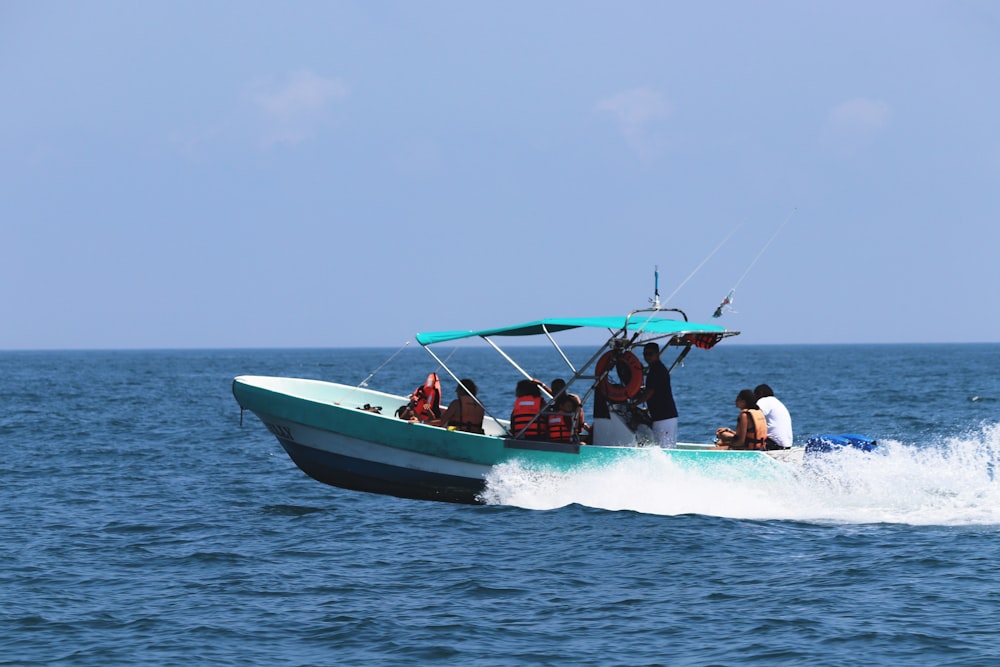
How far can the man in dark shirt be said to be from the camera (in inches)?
618

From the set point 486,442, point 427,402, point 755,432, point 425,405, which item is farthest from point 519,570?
point 427,402

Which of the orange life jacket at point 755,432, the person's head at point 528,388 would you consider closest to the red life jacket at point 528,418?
the person's head at point 528,388

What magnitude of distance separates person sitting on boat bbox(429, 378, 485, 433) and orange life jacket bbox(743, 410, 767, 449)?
3.61 m

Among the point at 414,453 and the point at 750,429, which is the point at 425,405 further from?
the point at 750,429

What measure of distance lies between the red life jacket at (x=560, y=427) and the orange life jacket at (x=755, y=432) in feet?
7.79

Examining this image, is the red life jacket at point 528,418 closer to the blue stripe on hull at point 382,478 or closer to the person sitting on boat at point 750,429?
the blue stripe on hull at point 382,478

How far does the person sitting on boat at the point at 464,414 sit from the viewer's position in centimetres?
1620

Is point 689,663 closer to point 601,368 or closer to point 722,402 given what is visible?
point 601,368

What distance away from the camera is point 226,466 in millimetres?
22953

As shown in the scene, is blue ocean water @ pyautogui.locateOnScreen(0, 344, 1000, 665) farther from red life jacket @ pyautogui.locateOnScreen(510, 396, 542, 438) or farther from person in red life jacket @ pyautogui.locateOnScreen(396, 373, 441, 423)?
person in red life jacket @ pyautogui.locateOnScreen(396, 373, 441, 423)

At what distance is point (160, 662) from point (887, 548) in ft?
26.6

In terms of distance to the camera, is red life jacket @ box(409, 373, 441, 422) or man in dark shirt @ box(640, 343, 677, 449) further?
red life jacket @ box(409, 373, 441, 422)

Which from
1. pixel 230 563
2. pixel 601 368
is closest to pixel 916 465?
pixel 601 368

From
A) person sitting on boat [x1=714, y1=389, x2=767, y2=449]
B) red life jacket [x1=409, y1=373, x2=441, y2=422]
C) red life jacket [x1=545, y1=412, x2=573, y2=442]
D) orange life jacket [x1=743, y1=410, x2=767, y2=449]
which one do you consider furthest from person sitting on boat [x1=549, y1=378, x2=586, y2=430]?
orange life jacket [x1=743, y1=410, x2=767, y2=449]
